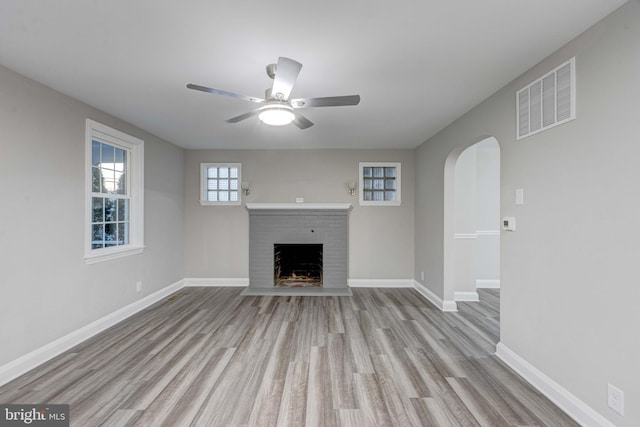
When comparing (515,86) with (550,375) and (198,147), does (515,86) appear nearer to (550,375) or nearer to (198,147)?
(550,375)

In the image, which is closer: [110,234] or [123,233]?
[110,234]

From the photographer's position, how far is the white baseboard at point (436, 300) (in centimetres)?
395

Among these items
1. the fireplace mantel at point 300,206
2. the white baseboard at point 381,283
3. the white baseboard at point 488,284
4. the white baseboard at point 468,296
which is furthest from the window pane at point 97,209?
the white baseboard at point 488,284

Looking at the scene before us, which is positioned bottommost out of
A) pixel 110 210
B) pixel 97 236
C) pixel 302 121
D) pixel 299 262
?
pixel 299 262

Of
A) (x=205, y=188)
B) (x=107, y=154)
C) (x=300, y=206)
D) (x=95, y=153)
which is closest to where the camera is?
(x=95, y=153)

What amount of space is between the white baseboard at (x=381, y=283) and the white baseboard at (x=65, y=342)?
3.33 metres

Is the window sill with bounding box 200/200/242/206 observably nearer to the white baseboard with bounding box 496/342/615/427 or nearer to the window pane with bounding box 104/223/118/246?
the window pane with bounding box 104/223/118/246

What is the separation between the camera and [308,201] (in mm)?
5289

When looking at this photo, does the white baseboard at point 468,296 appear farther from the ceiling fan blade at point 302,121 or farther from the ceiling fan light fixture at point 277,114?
the ceiling fan light fixture at point 277,114

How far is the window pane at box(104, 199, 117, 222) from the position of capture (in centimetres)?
355

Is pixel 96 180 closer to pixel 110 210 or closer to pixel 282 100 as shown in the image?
pixel 110 210

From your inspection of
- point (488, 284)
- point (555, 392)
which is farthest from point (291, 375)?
point (488, 284)

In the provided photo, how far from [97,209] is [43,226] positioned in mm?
827

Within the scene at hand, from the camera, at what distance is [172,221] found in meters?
4.89
